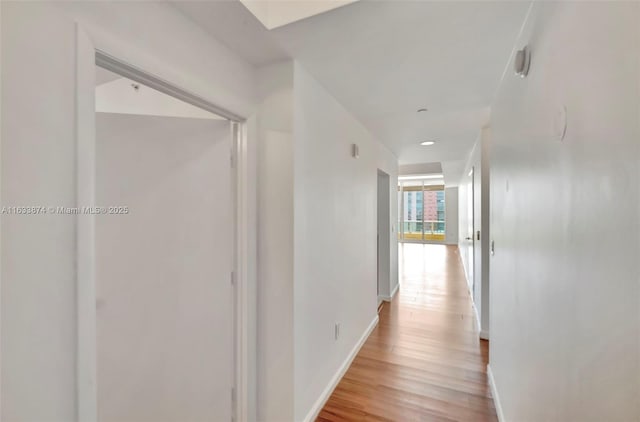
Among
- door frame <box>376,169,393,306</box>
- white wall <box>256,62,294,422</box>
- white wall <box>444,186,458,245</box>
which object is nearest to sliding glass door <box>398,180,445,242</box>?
white wall <box>444,186,458,245</box>

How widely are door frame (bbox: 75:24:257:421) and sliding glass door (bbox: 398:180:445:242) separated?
10044 millimetres

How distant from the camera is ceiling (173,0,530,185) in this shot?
124 centimetres

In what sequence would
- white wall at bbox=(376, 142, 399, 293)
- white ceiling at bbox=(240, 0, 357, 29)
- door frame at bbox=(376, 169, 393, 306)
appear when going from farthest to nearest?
1. door frame at bbox=(376, 169, 393, 306)
2. white wall at bbox=(376, 142, 399, 293)
3. white ceiling at bbox=(240, 0, 357, 29)

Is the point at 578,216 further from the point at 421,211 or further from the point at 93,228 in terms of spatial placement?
the point at 421,211

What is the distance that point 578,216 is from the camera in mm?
796

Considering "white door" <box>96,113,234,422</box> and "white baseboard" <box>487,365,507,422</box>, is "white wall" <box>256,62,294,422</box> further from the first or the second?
"white baseboard" <box>487,365,507,422</box>

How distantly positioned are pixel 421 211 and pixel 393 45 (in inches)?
428

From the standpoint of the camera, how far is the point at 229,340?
174cm

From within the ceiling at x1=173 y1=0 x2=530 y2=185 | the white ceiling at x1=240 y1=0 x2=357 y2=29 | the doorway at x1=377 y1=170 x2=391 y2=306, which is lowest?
the doorway at x1=377 y1=170 x2=391 y2=306

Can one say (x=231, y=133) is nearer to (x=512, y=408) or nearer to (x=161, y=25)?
(x=161, y=25)

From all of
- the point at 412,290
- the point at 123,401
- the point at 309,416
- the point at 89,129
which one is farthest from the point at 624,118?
the point at 412,290

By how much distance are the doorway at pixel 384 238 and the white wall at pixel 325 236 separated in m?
1.22

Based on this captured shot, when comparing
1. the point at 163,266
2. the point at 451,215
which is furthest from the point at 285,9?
the point at 451,215

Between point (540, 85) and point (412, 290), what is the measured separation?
431 centimetres
